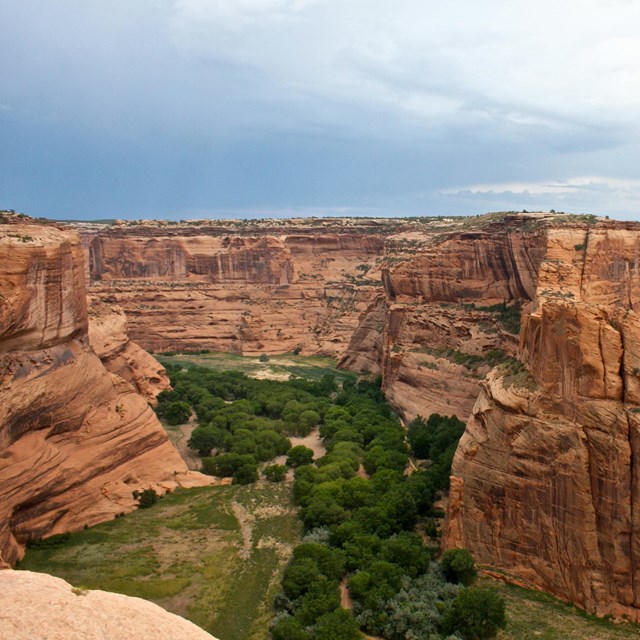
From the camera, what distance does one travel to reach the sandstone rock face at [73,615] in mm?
7598

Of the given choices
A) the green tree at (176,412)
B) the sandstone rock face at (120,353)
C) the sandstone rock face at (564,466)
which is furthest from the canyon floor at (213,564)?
the sandstone rock face at (120,353)

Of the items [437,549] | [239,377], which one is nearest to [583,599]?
[437,549]

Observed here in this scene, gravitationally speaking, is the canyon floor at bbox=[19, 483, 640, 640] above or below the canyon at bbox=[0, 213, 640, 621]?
below

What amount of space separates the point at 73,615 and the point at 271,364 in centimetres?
6515

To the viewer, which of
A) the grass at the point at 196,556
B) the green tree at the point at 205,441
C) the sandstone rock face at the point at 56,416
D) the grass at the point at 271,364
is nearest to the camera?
the grass at the point at 196,556

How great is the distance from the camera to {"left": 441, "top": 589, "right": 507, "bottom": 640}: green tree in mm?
19359

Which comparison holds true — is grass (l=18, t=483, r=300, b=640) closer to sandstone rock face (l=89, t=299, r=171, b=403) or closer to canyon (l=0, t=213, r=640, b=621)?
canyon (l=0, t=213, r=640, b=621)

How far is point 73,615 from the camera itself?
7922 millimetres

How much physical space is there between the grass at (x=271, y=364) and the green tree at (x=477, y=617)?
4502 cm

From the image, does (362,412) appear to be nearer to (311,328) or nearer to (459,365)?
(459,365)

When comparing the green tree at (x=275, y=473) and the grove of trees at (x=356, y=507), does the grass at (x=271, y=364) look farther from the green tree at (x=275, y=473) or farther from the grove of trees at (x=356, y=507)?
the green tree at (x=275, y=473)

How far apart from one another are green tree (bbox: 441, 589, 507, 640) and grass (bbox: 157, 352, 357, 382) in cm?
4502

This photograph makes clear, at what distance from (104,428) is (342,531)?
13.7 m

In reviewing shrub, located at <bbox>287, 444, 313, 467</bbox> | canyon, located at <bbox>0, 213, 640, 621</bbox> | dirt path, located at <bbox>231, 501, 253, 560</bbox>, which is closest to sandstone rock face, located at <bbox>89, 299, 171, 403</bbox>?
canyon, located at <bbox>0, 213, 640, 621</bbox>
